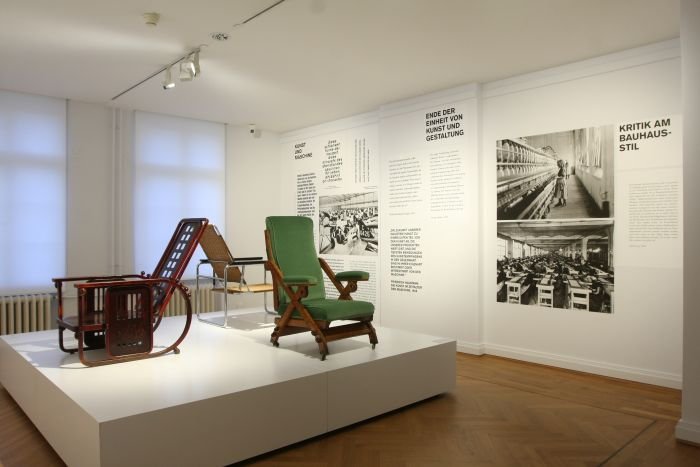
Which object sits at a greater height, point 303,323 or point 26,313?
point 303,323

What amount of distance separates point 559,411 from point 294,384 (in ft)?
6.79

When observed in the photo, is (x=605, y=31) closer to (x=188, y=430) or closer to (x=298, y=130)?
(x=188, y=430)

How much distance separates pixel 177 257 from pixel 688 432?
4.03 m

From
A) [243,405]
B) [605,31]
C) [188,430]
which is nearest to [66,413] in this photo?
[188,430]

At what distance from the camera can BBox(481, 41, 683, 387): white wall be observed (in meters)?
4.54

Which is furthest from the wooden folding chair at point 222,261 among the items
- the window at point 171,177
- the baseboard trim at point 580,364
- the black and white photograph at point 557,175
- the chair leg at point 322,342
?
the black and white photograph at point 557,175

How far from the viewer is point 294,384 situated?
10.6 ft

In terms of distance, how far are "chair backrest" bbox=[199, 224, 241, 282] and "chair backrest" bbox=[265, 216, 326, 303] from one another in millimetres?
1150

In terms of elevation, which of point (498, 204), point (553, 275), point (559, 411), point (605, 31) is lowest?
point (559, 411)

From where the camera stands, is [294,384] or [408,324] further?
[408,324]

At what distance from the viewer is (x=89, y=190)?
22.2ft

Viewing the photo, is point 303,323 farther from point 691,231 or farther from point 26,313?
point 26,313

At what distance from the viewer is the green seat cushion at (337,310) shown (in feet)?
12.5

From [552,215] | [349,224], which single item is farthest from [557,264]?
[349,224]
